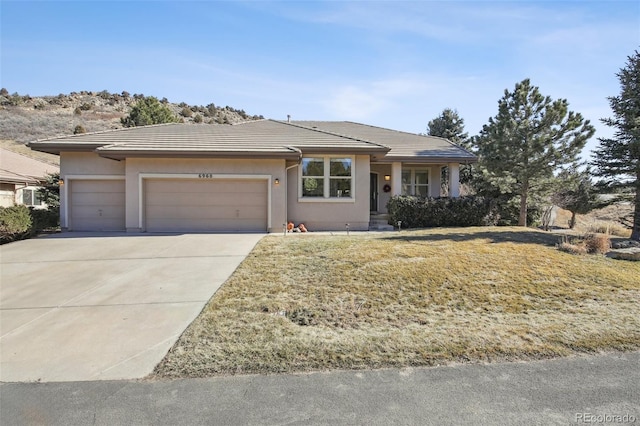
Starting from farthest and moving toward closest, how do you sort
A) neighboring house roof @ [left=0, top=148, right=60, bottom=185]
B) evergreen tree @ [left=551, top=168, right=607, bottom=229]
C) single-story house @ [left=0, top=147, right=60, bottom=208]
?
1. neighboring house roof @ [left=0, top=148, right=60, bottom=185]
2. single-story house @ [left=0, top=147, right=60, bottom=208]
3. evergreen tree @ [left=551, top=168, right=607, bottom=229]

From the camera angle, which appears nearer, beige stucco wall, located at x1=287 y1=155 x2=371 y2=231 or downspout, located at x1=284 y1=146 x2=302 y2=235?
downspout, located at x1=284 y1=146 x2=302 y2=235

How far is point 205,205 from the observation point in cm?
1412

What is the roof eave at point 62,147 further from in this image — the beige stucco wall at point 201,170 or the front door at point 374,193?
the front door at point 374,193

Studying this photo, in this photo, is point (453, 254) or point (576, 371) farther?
point (453, 254)

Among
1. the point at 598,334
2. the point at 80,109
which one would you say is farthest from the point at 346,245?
the point at 80,109

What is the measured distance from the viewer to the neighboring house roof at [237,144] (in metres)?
13.5

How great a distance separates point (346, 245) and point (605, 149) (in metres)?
8.47

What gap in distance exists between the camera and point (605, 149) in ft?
36.4

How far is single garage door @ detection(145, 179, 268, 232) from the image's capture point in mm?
14047

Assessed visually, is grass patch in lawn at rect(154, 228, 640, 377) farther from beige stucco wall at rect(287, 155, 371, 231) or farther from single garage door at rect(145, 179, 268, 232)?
beige stucco wall at rect(287, 155, 371, 231)

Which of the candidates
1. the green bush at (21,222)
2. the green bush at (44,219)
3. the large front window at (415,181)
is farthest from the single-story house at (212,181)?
the large front window at (415,181)

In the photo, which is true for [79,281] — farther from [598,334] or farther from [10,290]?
[598,334]

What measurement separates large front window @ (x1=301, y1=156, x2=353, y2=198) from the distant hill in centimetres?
3484

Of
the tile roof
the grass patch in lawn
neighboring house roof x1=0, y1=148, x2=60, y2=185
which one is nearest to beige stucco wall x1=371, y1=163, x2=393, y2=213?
the tile roof
